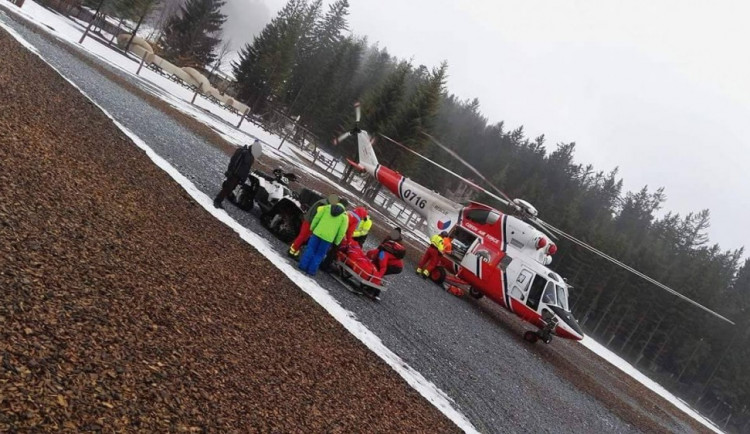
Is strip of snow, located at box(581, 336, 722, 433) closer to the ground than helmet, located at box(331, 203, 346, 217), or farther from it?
closer to the ground

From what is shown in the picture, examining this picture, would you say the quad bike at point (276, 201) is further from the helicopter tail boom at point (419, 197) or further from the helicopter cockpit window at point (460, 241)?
the helicopter tail boom at point (419, 197)

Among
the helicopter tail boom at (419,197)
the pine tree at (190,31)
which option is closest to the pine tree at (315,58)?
the pine tree at (190,31)

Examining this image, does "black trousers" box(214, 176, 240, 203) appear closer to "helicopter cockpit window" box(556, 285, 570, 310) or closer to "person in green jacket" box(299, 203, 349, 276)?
"person in green jacket" box(299, 203, 349, 276)

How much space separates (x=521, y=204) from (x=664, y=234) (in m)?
96.8

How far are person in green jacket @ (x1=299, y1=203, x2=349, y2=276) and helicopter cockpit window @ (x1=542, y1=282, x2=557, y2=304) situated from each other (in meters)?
9.44

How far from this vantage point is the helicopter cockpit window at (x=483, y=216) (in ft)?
58.6

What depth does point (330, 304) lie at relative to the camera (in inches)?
352

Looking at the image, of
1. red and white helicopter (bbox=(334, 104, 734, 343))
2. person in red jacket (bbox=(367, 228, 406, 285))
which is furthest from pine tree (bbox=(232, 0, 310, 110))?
person in red jacket (bbox=(367, 228, 406, 285))

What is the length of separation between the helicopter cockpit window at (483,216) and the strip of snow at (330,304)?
1005cm

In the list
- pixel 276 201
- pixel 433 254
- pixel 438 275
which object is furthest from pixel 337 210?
pixel 438 275

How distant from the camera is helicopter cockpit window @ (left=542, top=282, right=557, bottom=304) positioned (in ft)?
52.9

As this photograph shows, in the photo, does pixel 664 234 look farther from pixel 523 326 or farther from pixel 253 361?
pixel 253 361

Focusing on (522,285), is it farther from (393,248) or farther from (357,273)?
(357,273)

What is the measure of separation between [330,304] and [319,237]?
1.56m
